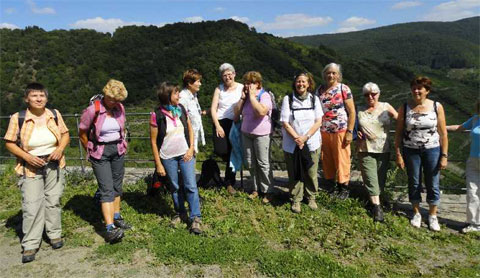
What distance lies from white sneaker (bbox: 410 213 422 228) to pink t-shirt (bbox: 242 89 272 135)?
7.07 ft

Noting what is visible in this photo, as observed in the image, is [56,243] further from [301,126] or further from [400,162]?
[400,162]

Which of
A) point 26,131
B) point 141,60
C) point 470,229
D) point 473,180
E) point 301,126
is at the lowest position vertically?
point 470,229

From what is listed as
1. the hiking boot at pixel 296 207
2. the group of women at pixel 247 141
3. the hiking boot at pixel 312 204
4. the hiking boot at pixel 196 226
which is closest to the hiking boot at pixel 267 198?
the group of women at pixel 247 141

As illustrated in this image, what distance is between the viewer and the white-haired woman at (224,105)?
4531 mm

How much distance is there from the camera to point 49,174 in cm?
377

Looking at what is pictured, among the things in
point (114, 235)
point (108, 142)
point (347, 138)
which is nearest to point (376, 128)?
point (347, 138)

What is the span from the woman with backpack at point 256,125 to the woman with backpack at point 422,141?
5.37 ft

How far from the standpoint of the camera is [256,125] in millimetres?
4395

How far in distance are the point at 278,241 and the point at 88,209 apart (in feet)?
9.22

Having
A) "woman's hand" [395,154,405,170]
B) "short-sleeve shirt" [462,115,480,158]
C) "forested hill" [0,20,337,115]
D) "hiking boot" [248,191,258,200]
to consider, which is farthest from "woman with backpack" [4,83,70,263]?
"forested hill" [0,20,337,115]

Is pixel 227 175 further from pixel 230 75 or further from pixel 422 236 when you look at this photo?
pixel 422 236

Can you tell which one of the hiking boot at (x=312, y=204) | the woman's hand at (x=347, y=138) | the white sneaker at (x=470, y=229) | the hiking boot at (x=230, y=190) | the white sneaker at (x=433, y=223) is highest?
the woman's hand at (x=347, y=138)

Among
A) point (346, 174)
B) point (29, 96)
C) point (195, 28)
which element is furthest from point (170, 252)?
point (195, 28)

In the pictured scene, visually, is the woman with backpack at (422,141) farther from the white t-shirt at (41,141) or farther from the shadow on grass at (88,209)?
the white t-shirt at (41,141)
